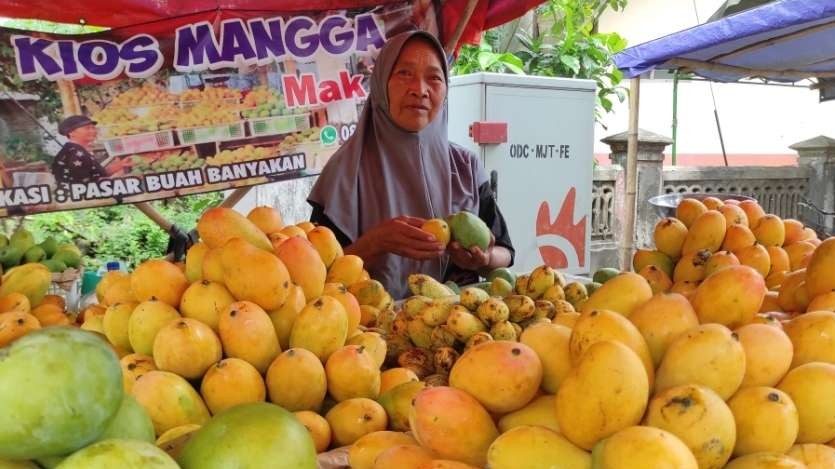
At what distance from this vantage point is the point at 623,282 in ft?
3.99

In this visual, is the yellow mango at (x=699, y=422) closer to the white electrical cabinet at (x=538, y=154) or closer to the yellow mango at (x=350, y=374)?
the yellow mango at (x=350, y=374)

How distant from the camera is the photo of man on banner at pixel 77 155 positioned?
325 centimetres

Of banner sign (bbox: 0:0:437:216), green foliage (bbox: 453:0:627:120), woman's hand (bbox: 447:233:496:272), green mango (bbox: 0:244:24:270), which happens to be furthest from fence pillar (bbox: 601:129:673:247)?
green mango (bbox: 0:244:24:270)

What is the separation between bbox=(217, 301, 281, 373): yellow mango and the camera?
134cm

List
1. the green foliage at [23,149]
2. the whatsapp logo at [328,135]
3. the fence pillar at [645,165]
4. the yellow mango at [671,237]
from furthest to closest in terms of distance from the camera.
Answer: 1. the fence pillar at [645,165]
2. the whatsapp logo at [328,135]
3. the green foliage at [23,149]
4. the yellow mango at [671,237]

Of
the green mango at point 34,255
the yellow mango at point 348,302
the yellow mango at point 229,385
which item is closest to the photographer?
the yellow mango at point 229,385

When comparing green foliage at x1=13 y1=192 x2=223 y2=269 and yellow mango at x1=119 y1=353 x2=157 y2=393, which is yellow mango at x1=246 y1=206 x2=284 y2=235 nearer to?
yellow mango at x1=119 y1=353 x2=157 y2=393

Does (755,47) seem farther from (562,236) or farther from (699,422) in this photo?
(699,422)

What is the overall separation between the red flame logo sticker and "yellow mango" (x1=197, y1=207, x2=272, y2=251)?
3.91 metres

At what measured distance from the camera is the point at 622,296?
1182mm

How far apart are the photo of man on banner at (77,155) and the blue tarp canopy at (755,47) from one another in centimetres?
368

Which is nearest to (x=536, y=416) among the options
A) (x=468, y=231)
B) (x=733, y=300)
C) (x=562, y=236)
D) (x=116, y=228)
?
(x=733, y=300)

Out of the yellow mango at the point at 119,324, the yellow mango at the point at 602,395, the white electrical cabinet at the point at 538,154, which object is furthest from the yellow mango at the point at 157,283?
the white electrical cabinet at the point at 538,154

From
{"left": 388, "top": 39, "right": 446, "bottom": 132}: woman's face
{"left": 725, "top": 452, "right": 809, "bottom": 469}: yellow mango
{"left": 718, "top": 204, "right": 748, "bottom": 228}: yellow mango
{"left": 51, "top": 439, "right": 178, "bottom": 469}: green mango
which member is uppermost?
{"left": 388, "top": 39, "right": 446, "bottom": 132}: woman's face
